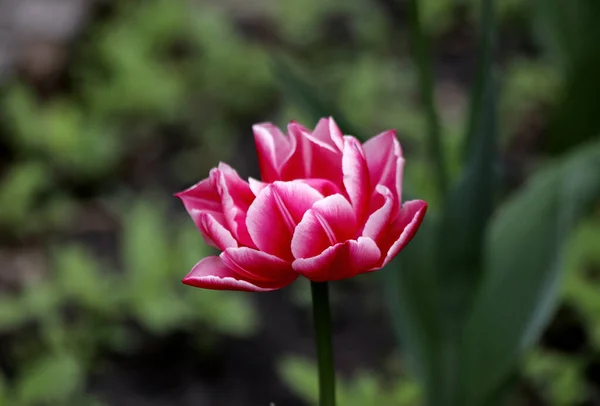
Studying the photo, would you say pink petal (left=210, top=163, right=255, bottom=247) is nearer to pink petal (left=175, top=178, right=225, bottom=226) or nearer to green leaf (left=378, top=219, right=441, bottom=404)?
pink petal (left=175, top=178, right=225, bottom=226)

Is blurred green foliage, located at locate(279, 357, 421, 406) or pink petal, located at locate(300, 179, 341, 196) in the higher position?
pink petal, located at locate(300, 179, 341, 196)

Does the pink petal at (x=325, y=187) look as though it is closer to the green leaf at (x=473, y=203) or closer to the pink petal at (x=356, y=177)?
the pink petal at (x=356, y=177)

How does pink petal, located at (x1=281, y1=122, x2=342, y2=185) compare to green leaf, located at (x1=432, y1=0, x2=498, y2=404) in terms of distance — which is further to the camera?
green leaf, located at (x1=432, y1=0, x2=498, y2=404)

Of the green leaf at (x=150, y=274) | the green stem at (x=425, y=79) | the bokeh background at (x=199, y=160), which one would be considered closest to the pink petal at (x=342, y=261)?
the green stem at (x=425, y=79)

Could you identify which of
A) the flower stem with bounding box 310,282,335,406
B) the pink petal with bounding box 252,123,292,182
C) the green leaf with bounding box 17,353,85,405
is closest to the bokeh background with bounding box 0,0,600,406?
the green leaf with bounding box 17,353,85,405

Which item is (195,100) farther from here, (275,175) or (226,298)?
(275,175)

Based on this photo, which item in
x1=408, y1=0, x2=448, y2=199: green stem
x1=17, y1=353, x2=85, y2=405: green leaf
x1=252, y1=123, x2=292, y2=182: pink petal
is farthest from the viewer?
x1=17, y1=353, x2=85, y2=405: green leaf

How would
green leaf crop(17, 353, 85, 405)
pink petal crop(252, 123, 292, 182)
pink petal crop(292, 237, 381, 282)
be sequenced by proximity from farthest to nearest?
1. green leaf crop(17, 353, 85, 405)
2. pink petal crop(252, 123, 292, 182)
3. pink petal crop(292, 237, 381, 282)

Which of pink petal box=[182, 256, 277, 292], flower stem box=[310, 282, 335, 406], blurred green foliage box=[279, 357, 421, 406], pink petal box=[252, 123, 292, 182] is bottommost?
blurred green foliage box=[279, 357, 421, 406]
